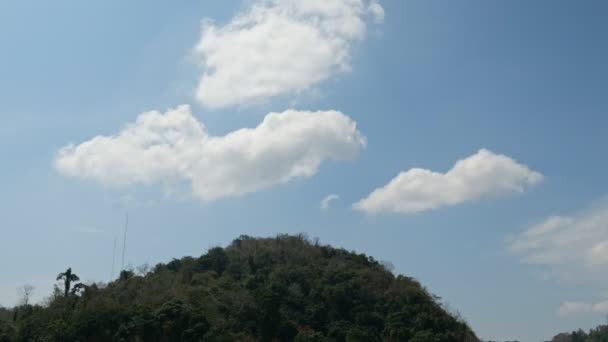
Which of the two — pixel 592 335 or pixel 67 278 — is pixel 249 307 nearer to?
pixel 67 278

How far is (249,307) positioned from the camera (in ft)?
210

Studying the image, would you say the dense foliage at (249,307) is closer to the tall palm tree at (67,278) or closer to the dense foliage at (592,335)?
the tall palm tree at (67,278)

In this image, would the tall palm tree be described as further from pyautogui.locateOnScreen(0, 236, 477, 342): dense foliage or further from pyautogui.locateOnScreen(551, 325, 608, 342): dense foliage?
pyautogui.locateOnScreen(551, 325, 608, 342): dense foliage

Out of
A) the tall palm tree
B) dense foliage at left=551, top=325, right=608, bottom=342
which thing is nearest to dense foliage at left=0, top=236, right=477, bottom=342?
the tall palm tree

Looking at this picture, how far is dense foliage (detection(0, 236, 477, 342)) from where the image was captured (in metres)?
58.4

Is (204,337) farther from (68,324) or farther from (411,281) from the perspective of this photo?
(411,281)

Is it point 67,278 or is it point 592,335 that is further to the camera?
point 592,335

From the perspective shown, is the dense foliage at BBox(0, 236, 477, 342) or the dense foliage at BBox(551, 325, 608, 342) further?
the dense foliage at BBox(551, 325, 608, 342)

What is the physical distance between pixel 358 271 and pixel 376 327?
12.2 metres

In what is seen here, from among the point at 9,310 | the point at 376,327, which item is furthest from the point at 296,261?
A: the point at 9,310

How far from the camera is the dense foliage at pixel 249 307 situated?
58438 millimetres

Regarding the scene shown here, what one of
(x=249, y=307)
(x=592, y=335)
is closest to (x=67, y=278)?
(x=249, y=307)

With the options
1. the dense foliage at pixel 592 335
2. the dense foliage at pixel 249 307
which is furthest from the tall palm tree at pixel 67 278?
the dense foliage at pixel 592 335

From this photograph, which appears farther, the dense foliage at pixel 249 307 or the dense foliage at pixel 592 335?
the dense foliage at pixel 592 335
